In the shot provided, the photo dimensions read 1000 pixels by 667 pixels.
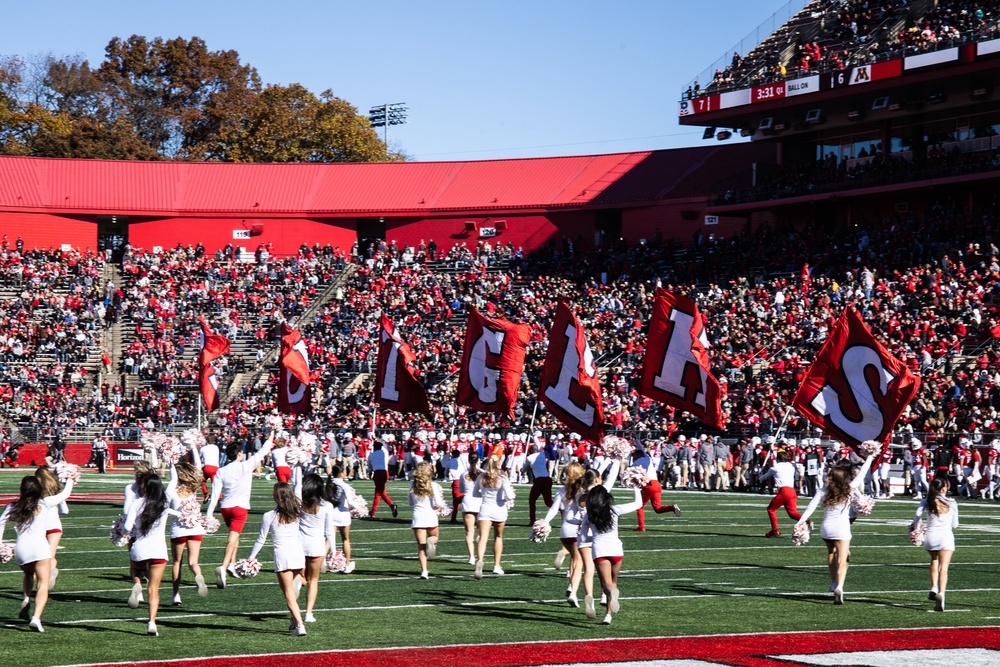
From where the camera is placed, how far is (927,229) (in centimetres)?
4188

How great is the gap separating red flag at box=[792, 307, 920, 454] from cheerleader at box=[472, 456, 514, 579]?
4.31 metres

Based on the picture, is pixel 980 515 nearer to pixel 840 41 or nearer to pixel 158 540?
pixel 158 540

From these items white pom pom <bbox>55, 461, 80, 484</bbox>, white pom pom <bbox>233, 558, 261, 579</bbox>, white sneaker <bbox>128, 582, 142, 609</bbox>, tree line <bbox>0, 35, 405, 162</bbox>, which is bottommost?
white sneaker <bbox>128, 582, 142, 609</bbox>

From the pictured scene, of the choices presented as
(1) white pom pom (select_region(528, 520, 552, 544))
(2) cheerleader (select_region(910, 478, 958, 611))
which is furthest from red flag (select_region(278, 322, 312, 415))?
(2) cheerleader (select_region(910, 478, 958, 611))

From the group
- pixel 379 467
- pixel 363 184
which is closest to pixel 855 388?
pixel 379 467

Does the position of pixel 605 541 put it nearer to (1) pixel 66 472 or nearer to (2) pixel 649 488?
(1) pixel 66 472

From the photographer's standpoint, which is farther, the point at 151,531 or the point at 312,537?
the point at 312,537

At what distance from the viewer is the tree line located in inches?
2717

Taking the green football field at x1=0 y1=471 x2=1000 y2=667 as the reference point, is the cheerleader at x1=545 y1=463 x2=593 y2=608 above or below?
above

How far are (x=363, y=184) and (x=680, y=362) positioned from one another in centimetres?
4059

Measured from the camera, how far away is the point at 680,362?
66.7 feet

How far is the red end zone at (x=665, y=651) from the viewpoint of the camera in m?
10.2

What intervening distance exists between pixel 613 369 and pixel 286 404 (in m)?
14.9

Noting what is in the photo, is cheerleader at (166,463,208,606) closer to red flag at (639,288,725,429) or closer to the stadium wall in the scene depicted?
red flag at (639,288,725,429)
